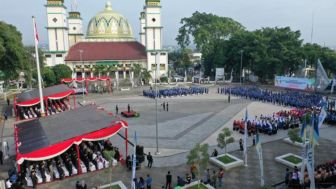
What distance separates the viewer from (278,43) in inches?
2050

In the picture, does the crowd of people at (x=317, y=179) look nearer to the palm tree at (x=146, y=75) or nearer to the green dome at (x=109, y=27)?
the palm tree at (x=146, y=75)

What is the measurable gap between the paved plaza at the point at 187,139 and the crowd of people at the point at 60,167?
0.45 meters

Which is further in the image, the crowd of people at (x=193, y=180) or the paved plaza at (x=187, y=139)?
the paved plaza at (x=187, y=139)

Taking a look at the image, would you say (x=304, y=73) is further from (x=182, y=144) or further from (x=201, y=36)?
(x=182, y=144)

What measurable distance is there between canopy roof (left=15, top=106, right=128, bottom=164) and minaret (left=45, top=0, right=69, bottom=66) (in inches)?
1754

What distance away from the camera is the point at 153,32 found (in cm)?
6475

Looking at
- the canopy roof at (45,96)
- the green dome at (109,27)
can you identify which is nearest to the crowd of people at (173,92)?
the canopy roof at (45,96)

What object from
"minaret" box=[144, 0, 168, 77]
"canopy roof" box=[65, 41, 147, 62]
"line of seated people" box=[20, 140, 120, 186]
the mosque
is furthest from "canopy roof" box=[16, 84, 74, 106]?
"minaret" box=[144, 0, 168, 77]

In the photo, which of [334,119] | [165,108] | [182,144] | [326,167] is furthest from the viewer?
[165,108]

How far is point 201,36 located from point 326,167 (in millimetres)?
60162

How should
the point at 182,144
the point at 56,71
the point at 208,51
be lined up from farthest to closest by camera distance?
the point at 208,51
the point at 56,71
the point at 182,144

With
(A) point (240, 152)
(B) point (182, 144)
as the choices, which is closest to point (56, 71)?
(B) point (182, 144)

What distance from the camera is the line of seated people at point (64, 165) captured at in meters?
16.1

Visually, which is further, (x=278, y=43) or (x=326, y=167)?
(x=278, y=43)
